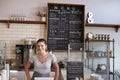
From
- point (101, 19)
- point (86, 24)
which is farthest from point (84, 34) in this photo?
point (101, 19)

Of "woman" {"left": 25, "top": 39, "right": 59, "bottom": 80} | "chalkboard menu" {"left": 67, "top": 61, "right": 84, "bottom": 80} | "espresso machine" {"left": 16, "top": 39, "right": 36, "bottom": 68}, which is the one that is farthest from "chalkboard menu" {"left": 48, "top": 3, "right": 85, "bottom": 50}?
"chalkboard menu" {"left": 67, "top": 61, "right": 84, "bottom": 80}

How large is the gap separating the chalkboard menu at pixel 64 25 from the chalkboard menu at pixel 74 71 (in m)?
2.33

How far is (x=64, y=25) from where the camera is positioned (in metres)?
4.89

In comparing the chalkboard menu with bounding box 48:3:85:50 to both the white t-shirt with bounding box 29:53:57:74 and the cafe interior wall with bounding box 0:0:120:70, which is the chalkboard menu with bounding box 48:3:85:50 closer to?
the cafe interior wall with bounding box 0:0:120:70

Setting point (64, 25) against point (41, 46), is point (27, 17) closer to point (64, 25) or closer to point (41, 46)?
point (64, 25)

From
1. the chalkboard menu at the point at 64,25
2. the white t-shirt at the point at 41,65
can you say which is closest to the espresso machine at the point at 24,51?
the chalkboard menu at the point at 64,25

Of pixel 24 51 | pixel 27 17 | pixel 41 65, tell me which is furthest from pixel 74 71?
pixel 27 17

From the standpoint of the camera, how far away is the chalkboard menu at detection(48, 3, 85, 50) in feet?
15.9

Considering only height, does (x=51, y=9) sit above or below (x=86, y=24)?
above

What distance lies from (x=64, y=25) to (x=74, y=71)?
2.50 meters

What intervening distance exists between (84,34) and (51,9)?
2.96 feet

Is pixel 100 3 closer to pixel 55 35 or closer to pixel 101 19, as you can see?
pixel 101 19

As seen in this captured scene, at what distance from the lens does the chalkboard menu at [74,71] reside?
2.47 meters

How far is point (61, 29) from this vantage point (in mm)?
4871
